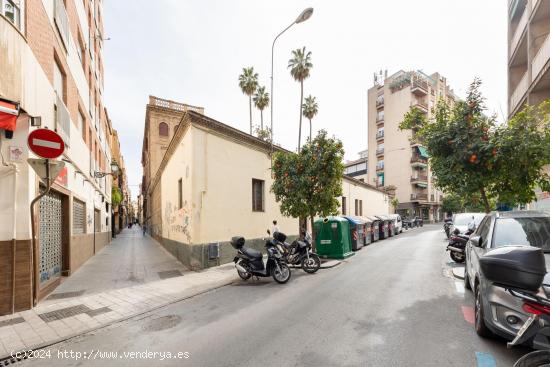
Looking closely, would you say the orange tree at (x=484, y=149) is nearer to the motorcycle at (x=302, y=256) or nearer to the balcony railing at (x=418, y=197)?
the motorcycle at (x=302, y=256)

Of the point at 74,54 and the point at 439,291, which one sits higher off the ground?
the point at 74,54

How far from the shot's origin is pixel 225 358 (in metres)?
3.46

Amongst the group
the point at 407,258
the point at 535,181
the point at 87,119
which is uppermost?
the point at 87,119

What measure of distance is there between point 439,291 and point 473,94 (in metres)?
4.93

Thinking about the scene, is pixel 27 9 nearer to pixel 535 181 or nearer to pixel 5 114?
pixel 5 114

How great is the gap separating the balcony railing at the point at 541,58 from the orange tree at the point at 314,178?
796cm

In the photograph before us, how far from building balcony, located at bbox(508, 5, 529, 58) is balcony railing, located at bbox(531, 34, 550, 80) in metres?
2.18

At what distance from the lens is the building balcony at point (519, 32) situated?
40.2 feet

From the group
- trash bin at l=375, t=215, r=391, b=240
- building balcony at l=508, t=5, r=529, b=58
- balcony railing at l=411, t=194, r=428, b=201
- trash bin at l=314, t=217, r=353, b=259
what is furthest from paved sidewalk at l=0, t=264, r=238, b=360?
balcony railing at l=411, t=194, r=428, b=201

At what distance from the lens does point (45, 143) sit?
16.4 feet

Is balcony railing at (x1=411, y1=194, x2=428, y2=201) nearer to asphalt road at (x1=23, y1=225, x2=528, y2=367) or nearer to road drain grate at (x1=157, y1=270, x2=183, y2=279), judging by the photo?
asphalt road at (x1=23, y1=225, x2=528, y2=367)

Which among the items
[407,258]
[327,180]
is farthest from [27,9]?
[407,258]

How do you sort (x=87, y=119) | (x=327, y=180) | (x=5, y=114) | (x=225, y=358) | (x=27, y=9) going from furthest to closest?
(x=87, y=119), (x=327, y=180), (x=27, y=9), (x=5, y=114), (x=225, y=358)

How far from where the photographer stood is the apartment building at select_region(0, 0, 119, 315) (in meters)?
5.20
